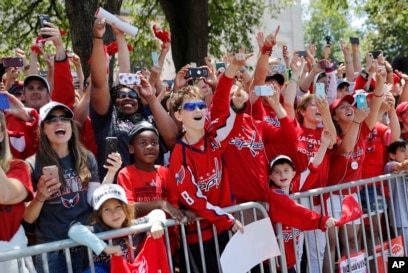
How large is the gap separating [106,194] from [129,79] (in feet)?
3.92

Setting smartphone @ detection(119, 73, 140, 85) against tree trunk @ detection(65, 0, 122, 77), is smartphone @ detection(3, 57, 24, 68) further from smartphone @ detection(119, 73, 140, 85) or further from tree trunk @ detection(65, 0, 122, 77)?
tree trunk @ detection(65, 0, 122, 77)

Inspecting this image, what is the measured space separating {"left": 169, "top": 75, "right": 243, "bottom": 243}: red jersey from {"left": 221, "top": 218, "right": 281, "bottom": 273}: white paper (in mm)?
158

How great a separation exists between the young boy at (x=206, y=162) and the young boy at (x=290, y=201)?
0.44m

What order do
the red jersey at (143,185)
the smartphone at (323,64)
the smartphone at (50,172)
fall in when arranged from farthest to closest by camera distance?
1. the smartphone at (323,64)
2. the red jersey at (143,185)
3. the smartphone at (50,172)

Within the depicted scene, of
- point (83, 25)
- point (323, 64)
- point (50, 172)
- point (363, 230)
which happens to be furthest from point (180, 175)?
point (83, 25)

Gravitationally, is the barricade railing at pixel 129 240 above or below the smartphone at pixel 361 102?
below

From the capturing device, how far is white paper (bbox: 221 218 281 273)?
13.6ft

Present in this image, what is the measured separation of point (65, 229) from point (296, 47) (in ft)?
114

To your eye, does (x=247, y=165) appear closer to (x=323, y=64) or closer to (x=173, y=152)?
(x=173, y=152)

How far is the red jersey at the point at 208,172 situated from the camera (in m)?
4.12

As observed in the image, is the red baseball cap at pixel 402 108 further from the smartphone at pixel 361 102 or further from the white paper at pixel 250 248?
the white paper at pixel 250 248

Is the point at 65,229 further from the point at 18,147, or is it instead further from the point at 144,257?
the point at 18,147

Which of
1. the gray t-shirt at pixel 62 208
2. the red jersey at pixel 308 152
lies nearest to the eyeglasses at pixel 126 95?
the gray t-shirt at pixel 62 208

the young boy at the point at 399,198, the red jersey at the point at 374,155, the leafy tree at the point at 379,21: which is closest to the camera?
the young boy at the point at 399,198
